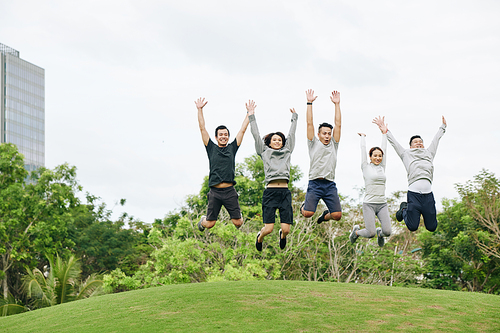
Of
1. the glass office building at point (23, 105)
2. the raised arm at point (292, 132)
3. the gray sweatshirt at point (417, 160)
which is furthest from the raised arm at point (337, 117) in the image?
the glass office building at point (23, 105)

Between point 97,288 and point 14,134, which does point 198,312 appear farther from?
point 14,134

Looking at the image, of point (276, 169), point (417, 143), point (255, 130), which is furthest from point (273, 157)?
point (417, 143)

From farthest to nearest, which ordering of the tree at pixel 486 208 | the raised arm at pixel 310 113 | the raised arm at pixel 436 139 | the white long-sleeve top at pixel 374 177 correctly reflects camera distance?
the tree at pixel 486 208 → the white long-sleeve top at pixel 374 177 → the raised arm at pixel 436 139 → the raised arm at pixel 310 113

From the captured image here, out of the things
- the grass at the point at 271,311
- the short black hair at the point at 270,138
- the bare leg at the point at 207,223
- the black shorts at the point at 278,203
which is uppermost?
the short black hair at the point at 270,138

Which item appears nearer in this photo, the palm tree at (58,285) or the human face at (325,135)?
the human face at (325,135)

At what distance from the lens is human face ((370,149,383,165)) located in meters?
12.9

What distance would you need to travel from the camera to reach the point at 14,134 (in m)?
86.3

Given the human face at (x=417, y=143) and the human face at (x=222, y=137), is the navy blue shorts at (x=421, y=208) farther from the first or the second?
the human face at (x=222, y=137)

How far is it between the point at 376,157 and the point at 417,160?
1124 millimetres

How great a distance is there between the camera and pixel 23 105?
88.2 m

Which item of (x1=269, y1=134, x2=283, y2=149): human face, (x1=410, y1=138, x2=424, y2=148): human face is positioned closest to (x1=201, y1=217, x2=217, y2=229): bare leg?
(x1=269, y1=134, x2=283, y2=149): human face

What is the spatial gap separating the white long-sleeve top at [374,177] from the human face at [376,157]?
76mm

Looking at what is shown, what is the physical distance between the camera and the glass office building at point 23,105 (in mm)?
84750

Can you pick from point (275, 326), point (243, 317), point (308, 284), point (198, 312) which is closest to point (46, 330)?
point (198, 312)
